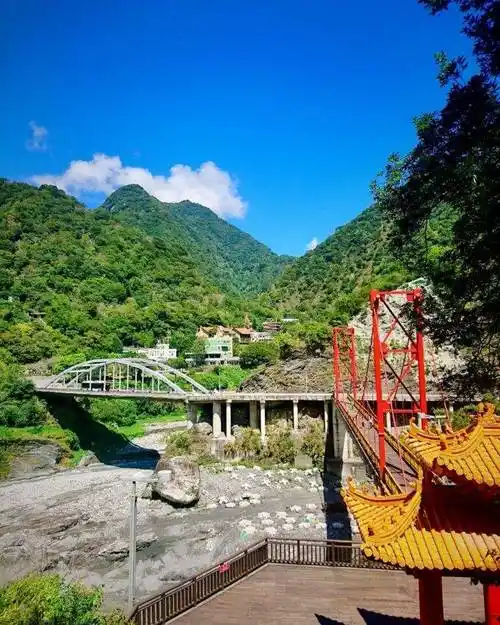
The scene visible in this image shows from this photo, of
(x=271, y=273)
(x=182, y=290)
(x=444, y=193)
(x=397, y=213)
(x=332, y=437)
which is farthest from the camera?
(x=271, y=273)

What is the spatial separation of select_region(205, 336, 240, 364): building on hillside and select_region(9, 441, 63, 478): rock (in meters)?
32.8

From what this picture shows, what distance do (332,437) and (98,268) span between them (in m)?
55.0

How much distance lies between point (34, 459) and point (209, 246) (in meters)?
147

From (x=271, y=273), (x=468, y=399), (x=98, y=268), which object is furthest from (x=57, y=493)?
(x=271, y=273)

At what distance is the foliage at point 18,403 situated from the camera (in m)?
35.2

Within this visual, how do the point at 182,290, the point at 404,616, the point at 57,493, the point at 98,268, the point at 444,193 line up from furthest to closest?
the point at 182,290
the point at 98,268
the point at 57,493
the point at 404,616
the point at 444,193

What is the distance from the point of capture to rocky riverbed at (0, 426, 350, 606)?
52.0ft

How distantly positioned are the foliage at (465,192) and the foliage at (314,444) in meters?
24.0

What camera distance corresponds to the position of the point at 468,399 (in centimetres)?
684

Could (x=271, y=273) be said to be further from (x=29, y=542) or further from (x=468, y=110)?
(x=468, y=110)

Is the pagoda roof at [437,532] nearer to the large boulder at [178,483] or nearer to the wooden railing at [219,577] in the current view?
the wooden railing at [219,577]

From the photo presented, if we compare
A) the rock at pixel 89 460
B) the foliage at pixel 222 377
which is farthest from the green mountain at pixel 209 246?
the rock at pixel 89 460

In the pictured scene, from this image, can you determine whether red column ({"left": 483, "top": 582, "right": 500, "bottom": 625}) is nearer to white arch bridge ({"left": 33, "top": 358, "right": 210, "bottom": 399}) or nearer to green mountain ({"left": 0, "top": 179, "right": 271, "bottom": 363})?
A: white arch bridge ({"left": 33, "top": 358, "right": 210, "bottom": 399})

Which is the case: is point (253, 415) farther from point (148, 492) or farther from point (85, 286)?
point (85, 286)
